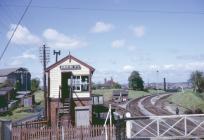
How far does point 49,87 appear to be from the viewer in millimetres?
33750

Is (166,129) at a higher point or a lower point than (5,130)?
lower

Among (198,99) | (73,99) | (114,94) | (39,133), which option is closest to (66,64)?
(73,99)

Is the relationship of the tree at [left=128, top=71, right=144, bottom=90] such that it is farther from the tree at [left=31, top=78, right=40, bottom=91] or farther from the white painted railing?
the white painted railing

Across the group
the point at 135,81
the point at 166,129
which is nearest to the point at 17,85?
the point at 135,81

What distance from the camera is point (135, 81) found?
378 ft

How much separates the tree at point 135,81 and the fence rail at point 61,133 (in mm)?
88160

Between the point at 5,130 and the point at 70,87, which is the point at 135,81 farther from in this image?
the point at 5,130

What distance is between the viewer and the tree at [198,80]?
279 feet

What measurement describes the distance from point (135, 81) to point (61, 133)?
299ft

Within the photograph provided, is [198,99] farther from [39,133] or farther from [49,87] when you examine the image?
[39,133]

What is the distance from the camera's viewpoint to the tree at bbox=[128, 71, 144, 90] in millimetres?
112875

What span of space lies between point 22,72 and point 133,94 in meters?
33.2

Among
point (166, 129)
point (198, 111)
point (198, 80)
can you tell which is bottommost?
point (166, 129)

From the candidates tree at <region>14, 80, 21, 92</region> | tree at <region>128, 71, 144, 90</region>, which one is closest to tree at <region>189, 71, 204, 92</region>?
tree at <region>128, 71, 144, 90</region>
